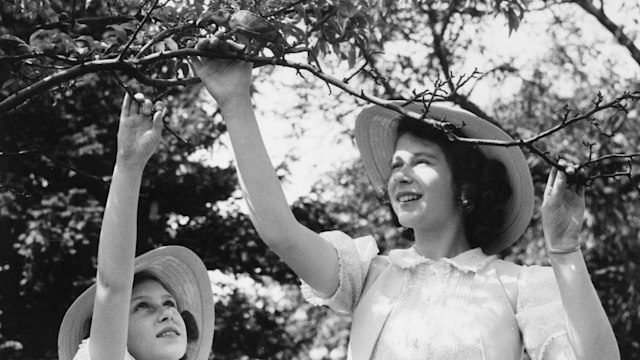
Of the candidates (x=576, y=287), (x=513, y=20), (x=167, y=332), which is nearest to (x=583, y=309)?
(x=576, y=287)

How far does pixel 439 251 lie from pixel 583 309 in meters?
0.51

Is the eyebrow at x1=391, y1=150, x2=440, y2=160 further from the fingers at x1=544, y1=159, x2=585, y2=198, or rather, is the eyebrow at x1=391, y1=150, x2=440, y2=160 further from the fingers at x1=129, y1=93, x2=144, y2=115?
the fingers at x1=129, y1=93, x2=144, y2=115

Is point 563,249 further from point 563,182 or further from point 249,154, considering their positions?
point 249,154

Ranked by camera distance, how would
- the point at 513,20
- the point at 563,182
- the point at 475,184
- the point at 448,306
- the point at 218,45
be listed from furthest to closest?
the point at 513,20, the point at 475,184, the point at 448,306, the point at 218,45, the point at 563,182

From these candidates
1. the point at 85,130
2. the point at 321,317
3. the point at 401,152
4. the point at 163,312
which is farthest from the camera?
the point at 321,317

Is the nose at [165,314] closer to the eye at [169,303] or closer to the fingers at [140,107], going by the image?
the eye at [169,303]

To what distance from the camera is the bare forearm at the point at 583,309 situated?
222 centimetres

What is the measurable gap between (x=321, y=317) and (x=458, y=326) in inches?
315

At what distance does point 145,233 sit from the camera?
8797mm

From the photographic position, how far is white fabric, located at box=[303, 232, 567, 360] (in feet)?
7.88

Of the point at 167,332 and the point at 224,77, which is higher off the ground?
the point at 224,77

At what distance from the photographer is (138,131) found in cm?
237

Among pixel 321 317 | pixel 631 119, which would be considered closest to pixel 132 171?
pixel 631 119

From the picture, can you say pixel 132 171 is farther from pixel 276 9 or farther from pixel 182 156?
pixel 182 156
